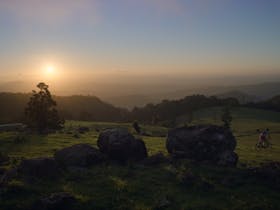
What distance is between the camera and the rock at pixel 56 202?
21.4m

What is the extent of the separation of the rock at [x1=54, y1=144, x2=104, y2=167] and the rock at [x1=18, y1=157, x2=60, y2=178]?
216 centimetres

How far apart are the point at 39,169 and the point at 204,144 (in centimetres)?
1610

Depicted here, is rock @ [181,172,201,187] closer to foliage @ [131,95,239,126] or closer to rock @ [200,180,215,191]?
rock @ [200,180,215,191]

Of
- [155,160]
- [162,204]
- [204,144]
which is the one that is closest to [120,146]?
[155,160]

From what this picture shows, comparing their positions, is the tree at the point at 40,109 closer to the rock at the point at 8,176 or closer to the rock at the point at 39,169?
the rock at the point at 39,169

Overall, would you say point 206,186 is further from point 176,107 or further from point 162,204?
point 176,107

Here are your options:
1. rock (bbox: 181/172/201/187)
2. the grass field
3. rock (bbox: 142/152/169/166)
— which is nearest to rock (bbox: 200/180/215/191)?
the grass field

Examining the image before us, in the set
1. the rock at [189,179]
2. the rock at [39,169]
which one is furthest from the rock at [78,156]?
the rock at [189,179]

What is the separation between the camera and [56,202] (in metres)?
21.6

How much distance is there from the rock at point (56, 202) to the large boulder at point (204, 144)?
614 inches

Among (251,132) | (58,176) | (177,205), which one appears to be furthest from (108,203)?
(251,132)

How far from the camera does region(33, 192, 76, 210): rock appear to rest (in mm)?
21406

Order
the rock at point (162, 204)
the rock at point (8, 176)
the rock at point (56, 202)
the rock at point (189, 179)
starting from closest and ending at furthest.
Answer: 1. the rock at point (56, 202)
2. the rock at point (162, 204)
3. the rock at point (8, 176)
4. the rock at point (189, 179)

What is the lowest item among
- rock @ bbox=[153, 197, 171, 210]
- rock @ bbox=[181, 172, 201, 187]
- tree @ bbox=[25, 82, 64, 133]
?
rock @ bbox=[153, 197, 171, 210]
